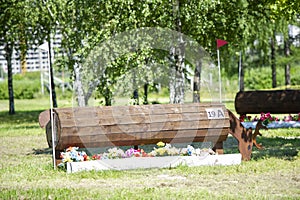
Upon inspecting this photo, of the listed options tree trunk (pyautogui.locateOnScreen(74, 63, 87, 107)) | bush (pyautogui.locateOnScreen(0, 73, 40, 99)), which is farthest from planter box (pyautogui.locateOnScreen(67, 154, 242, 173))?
bush (pyautogui.locateOnScreen(0, 73, 40, 99))

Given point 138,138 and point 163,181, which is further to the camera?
point 138,138

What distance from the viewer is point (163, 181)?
876 cm

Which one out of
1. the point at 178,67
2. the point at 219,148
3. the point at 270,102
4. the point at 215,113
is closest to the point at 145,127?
the point at 215,113

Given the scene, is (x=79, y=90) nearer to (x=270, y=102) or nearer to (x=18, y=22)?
(x=18, y=22)

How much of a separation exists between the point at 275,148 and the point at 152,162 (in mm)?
3571

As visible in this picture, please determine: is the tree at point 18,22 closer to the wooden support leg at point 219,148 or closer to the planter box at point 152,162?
the wooden support leg at point 219,148

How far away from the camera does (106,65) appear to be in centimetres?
1609

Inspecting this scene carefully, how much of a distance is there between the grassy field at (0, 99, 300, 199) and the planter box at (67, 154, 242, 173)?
216mm

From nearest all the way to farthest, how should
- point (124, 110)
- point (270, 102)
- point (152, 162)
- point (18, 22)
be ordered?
point (152, 162)
point (124, 110)
point (270, 102)
point (18, 22)

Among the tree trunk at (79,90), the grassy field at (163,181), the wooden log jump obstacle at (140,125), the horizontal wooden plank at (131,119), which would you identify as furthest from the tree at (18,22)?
the horizontal wooden plank at (131,119)

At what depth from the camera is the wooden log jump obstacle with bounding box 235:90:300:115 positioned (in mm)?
17766

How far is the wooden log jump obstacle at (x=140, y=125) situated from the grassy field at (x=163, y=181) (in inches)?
25.0

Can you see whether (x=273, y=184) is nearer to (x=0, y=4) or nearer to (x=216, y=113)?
(x=216, y=113)

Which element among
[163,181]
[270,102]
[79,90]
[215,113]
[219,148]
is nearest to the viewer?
[163,181]
